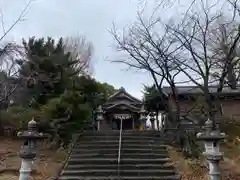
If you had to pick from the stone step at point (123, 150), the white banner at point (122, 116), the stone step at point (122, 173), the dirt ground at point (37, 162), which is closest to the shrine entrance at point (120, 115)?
the white banner at point (122, 116)

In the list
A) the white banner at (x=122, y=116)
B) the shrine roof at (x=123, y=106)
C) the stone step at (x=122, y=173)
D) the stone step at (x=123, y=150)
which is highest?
the shrine roof at (x=123, y=106)

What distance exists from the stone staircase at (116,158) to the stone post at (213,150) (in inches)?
114

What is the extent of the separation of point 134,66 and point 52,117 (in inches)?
238

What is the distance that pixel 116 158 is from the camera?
455 inches

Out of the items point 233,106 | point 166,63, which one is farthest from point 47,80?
point 233,106

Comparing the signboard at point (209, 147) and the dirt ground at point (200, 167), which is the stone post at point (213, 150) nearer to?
the signboard at point (209, 147)

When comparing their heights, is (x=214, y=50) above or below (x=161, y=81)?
above

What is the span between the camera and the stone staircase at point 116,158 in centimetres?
1026

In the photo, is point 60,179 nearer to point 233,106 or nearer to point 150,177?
point 150,177

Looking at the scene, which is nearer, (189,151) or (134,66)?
(189,151)

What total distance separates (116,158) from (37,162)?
3.07 metres

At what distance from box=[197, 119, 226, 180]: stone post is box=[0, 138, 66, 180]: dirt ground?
5.41 metres

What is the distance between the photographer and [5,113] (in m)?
16.2

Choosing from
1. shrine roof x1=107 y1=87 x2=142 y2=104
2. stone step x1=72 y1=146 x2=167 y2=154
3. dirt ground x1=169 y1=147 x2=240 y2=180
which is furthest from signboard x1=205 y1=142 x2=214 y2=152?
shrine roof x1=107 y1=87 x2=142 y2=104
